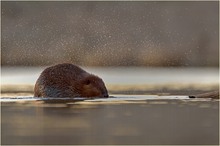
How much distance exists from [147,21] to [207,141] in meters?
41.2

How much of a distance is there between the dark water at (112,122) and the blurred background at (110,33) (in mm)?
20328

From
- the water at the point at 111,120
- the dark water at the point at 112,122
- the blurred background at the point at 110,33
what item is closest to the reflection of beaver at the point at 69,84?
the water at the point at 111,120

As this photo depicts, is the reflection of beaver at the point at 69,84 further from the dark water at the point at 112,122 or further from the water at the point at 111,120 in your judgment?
the dark water at the point at 112,122

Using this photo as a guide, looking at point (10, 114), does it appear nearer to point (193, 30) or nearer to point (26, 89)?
point (26, 89)

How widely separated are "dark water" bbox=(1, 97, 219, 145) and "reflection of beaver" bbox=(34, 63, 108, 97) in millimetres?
978

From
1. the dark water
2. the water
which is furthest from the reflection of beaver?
the dark water

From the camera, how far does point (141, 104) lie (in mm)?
14734

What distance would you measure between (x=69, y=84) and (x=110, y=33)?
3005 cm

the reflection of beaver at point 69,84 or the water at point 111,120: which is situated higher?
the reflection of beaver at point 69,84

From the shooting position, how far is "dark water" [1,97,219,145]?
10086mm

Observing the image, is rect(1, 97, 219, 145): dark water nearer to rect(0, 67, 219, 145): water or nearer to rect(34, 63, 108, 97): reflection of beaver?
rect(0, 67, 219, 145): water

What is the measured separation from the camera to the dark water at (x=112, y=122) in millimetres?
10086

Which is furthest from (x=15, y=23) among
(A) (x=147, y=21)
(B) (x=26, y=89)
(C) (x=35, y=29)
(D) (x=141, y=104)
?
(D) (x=141, y=104)

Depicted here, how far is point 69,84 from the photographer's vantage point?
16.2m
